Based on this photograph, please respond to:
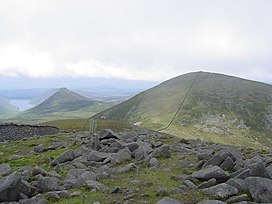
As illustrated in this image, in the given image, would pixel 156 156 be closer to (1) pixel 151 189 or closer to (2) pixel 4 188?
(1) pixel 151 189

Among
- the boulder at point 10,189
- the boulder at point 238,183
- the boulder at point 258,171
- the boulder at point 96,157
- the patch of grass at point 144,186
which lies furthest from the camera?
the boulder at point 96,157

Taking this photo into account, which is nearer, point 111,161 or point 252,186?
point 252,186

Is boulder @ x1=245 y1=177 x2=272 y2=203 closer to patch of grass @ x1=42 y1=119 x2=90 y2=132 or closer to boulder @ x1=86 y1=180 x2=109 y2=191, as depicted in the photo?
boulder @ x1=86 y1=180 x2=109 y2=191

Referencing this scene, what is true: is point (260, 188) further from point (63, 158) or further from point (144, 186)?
point (63, 158)

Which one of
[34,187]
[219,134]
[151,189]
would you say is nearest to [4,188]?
[34,187]

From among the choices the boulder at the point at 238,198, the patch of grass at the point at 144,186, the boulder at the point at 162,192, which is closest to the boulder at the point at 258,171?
the boulder at the point at 238,198

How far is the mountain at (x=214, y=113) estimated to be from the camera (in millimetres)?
132500

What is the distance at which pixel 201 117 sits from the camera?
15000 cm

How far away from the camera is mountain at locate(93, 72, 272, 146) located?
132500 mm

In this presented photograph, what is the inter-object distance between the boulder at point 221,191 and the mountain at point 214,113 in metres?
98.0

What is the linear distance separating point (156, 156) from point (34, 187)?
10.0 meters

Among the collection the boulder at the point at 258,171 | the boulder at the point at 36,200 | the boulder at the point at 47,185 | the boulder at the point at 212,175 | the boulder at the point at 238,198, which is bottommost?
the boulder at the point at 36,200

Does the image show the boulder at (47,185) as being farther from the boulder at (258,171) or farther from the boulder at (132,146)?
the boulder at (258,171)

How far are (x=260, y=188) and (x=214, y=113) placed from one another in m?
144
